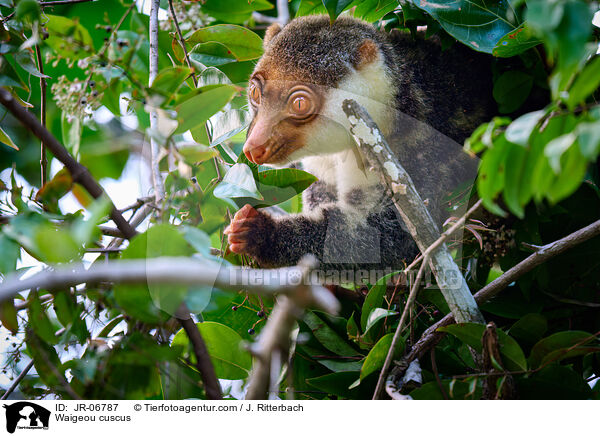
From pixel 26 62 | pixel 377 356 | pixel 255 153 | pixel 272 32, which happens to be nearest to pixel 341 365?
pixel 377 356

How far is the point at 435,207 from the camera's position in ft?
5.83

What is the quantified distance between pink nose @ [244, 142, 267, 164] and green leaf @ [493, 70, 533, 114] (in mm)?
805

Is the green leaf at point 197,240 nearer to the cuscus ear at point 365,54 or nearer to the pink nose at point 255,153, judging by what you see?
the pink nose at point 255,153

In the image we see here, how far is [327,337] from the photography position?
59.1 inches

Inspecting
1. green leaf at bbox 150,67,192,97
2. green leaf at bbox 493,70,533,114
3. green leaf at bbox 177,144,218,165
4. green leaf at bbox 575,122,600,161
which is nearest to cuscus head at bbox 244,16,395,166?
green leaf at bbox 493,70,533,114

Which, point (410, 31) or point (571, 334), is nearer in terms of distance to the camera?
point (571, 334)

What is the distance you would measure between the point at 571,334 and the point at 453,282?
29cm

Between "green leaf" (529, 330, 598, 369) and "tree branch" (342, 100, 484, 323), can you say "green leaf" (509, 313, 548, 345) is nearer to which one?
"green leaf" (529, 330, 598, 369)

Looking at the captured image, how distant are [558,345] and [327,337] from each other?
2.00ft

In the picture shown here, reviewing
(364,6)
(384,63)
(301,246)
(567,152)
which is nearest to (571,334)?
(567,152)

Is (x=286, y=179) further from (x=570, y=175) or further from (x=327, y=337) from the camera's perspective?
(x=570, y=175)

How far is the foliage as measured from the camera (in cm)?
71

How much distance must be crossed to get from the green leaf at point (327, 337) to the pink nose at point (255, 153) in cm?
52
